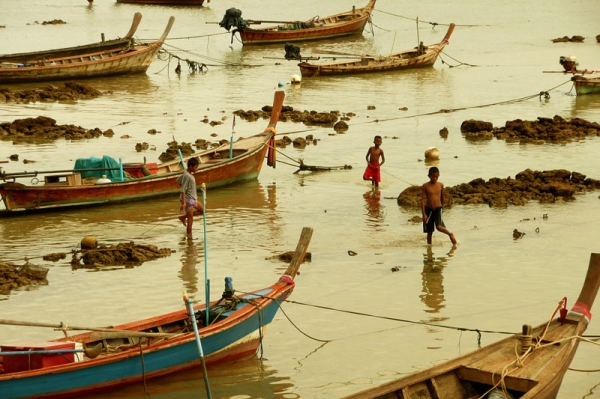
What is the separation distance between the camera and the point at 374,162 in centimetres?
1833

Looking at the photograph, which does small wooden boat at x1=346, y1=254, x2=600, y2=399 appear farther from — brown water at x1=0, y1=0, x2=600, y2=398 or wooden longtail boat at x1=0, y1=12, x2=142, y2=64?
wooden longtail boat at x1=0, y1=12, x2=142, y2=64

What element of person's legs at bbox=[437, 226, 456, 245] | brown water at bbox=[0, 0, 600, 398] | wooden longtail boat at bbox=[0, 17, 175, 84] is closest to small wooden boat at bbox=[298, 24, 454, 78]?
brown water at bbox=[0, 0, 600, 398]

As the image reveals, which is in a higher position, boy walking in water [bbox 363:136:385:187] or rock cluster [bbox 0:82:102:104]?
rock cluster [bbox 0:82:102:104]

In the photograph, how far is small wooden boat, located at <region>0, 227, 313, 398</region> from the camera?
9055 mm

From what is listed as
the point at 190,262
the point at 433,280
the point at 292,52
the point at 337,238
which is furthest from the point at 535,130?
the point at 292,52

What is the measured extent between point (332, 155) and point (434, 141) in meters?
2.97

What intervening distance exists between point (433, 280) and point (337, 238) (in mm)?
2540

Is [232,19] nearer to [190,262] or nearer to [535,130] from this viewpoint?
[535,130]

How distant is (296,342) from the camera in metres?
11.4

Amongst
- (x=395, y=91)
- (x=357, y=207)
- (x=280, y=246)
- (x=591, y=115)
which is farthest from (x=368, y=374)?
(x=395, y=91)

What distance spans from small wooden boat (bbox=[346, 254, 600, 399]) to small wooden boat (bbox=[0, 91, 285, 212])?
9690mm

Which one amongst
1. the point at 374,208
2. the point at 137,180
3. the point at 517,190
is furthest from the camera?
the point at 517,190

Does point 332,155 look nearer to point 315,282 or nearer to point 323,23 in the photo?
point 315,282

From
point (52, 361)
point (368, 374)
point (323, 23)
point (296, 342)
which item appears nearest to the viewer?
point (52, 361)
